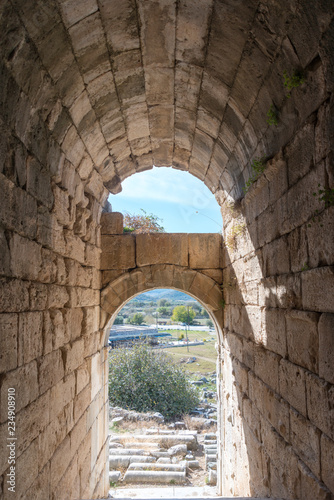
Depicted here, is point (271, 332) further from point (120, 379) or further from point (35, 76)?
point (120, 379)

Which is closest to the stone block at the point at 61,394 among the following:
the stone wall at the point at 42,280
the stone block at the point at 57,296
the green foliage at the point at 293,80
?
the stone wall at the point at 42,280

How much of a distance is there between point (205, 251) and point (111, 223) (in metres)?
1.84

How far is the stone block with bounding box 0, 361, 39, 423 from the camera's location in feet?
8.51

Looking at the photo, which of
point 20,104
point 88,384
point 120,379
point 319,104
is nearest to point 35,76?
point 20,104

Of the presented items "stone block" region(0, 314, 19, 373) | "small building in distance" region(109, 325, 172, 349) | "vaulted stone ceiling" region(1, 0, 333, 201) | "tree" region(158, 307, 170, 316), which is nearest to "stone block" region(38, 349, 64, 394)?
"stone block" region(0, 314, 19, 373)

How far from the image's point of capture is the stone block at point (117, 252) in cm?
691

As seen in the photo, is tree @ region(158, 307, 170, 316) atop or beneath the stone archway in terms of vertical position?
beneath

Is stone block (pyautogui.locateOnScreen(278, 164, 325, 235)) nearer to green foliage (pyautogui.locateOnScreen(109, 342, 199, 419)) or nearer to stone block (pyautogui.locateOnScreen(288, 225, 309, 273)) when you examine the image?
stone block (pyautogui.locateOnScreen(288, 225, 309, 273))

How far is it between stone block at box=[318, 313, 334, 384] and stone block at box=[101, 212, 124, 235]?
4.96m

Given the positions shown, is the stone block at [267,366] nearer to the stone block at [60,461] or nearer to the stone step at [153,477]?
the stone block at [60,461]

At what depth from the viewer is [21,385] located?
114 inches

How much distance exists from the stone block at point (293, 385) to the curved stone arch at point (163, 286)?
358 centimetres

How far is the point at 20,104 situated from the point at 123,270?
172 inches

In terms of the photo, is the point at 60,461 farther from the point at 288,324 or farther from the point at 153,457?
the point at 153,457
